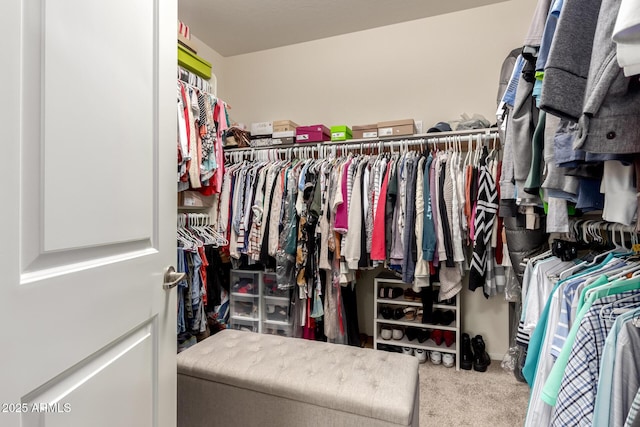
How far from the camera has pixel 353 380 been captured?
4.10 ft

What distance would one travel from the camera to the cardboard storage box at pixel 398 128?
237cm

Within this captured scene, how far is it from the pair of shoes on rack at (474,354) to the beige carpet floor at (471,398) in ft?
0.13

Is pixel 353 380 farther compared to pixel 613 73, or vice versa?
pixel 353 380

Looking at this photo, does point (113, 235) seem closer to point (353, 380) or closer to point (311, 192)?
point (353, 380)

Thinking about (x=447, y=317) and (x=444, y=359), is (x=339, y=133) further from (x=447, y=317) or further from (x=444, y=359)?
(x=444, y=359)

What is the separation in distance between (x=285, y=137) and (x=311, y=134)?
23 cm

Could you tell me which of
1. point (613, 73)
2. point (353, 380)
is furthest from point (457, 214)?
point (613, 73)

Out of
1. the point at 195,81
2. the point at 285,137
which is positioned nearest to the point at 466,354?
the point at 285,137

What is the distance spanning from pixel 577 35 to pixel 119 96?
948 mm

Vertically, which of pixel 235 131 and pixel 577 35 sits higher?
pixel 235 131

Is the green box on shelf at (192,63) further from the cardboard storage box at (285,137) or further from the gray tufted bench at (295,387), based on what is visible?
the gray tufted bench at (295,387)

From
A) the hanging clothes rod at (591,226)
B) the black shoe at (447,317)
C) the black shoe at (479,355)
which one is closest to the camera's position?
the hanging clothes rod at (591,226)

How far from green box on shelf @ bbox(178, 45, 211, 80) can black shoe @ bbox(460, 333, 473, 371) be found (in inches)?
106

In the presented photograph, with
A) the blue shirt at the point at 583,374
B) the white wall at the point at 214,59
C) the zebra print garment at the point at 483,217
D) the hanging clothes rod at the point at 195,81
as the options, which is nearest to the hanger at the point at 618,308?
the blue shirt at the point at 583,374
